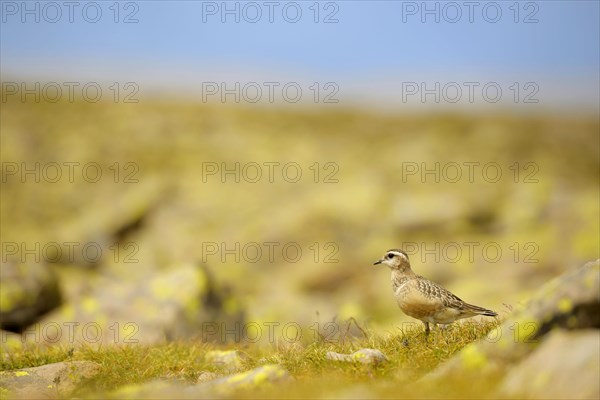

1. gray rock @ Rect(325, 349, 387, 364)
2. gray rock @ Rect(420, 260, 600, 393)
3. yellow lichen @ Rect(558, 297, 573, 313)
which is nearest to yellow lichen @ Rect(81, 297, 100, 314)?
gray rock @ Rect(325, 349, 387, 364)

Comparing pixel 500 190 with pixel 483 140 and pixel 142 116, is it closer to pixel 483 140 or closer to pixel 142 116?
pixel 483 140

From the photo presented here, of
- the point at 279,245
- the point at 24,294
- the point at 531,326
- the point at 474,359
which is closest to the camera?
the point at 531,326

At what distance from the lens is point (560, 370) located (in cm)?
859

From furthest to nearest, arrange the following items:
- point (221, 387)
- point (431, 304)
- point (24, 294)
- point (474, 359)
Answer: point (24, 294) → point (431, 304) → point (221, 387) → point (474, 359)

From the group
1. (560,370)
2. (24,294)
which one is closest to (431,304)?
(560,370)

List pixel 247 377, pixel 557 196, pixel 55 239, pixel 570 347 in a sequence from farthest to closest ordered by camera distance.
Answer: pixel 55 239 → pixel 557 196 → pixel 247 377 → pixel 570 347

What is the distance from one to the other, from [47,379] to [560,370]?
30.0 ft

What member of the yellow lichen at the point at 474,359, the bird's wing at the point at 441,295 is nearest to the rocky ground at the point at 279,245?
the yellow lichen at the point at 474,359

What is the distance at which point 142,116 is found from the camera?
83.2m

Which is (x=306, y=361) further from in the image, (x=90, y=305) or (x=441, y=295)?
(x=90, y=305)

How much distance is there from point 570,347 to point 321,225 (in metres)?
31.0

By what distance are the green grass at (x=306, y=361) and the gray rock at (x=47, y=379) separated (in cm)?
24

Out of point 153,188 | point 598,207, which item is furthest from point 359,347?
point 153,188

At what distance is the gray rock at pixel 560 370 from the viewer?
8320mm
